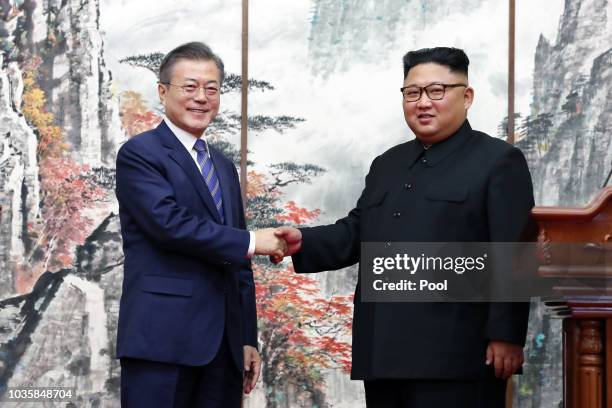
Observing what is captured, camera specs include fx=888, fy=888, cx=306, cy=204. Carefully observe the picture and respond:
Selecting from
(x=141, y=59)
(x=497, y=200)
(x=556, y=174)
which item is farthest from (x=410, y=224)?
(x=141, y=59)

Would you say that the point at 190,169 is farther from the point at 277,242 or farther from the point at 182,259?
the point at 277,242

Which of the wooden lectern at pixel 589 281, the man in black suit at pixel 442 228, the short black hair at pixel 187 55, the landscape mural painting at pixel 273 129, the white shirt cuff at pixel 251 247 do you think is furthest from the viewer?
the landscape mural painting at pixel 273 129

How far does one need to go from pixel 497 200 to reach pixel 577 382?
2.17 ft

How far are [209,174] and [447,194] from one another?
0.66 m

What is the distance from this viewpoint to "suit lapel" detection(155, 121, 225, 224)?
2391 millimetres

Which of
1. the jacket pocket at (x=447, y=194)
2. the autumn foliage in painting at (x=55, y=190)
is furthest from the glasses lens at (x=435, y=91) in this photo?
the autumn foliage in painting at (x=55, y=190)

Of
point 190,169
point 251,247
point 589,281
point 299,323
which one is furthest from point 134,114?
point 589,281

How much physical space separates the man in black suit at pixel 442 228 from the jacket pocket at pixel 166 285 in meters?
0.48

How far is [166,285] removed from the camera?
2.29 m

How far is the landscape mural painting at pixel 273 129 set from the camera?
376 cm

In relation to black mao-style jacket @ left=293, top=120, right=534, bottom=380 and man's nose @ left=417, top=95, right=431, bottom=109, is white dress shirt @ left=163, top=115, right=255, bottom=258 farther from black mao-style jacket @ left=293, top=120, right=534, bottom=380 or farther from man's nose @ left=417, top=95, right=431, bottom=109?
man's nose @ left=417, top=95, right=431, bottom=109

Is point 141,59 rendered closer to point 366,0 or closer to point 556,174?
point 366,0

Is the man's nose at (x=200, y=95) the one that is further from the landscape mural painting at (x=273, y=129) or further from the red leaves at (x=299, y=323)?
the red leaves at (x=299, y=323)

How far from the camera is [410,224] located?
2.39 meters
